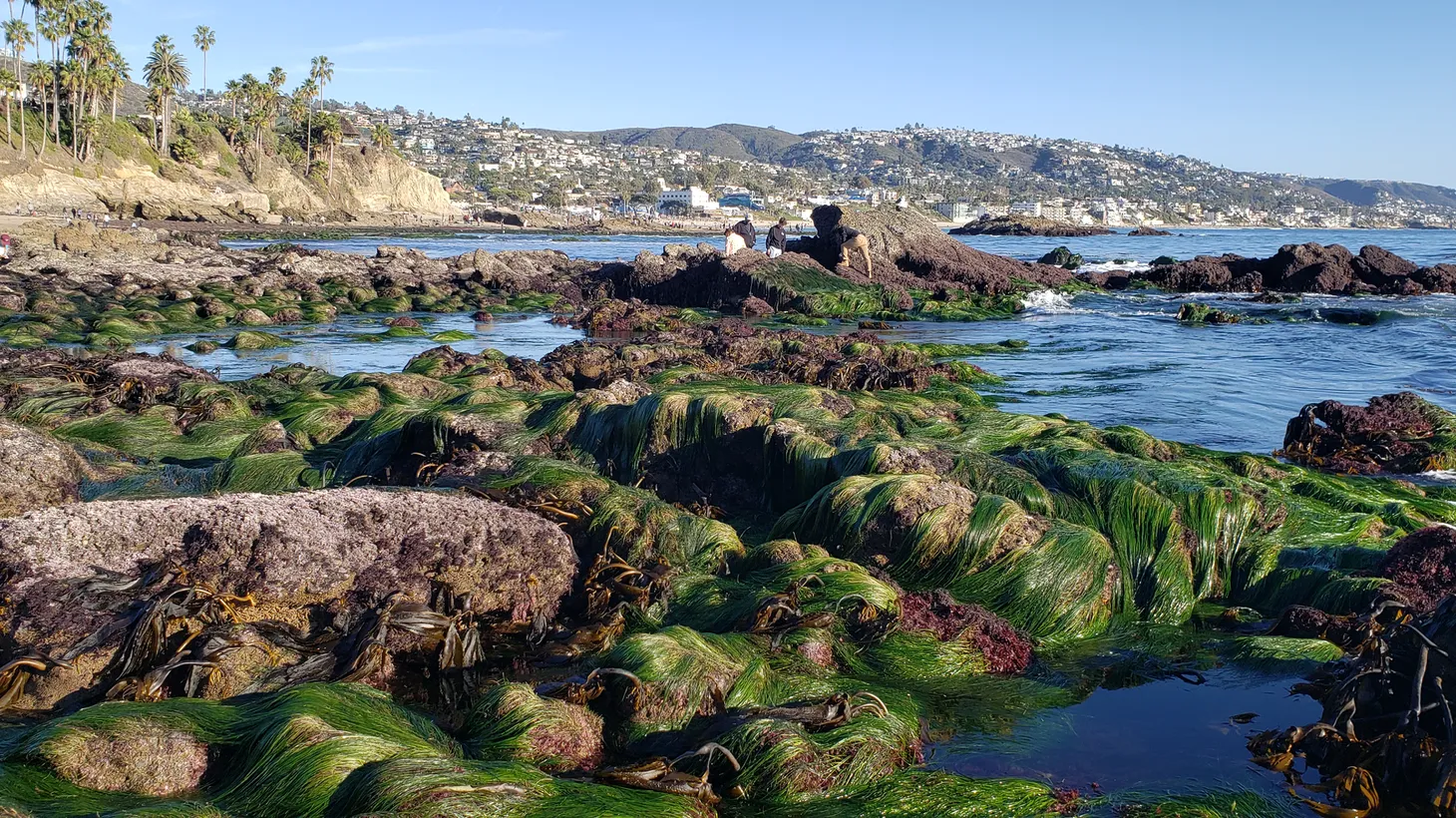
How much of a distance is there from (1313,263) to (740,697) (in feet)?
98.8

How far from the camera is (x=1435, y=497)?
759cm

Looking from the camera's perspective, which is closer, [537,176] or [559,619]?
[559,619]

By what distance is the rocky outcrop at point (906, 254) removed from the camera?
26.1m

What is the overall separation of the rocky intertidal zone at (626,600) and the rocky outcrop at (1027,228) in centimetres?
8024

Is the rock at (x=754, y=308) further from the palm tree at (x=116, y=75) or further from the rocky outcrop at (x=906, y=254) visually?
the palm tree at (x=116, y=75)

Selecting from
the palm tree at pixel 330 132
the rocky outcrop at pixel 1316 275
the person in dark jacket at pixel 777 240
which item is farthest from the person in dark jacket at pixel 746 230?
the palm tree at pixel 330 132

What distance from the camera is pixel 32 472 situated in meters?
5.64

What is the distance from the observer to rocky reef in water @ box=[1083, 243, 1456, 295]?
28.4 m

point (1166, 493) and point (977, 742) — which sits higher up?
point (1166, 493)

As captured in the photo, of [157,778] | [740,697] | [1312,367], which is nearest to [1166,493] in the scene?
[740,697]

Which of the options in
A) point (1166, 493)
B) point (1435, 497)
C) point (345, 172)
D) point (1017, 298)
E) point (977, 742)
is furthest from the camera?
point (345, 172)

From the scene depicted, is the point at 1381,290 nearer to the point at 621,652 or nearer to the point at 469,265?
the point at 469,265

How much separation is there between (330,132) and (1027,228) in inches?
2321

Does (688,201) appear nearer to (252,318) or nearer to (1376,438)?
(252,318)
